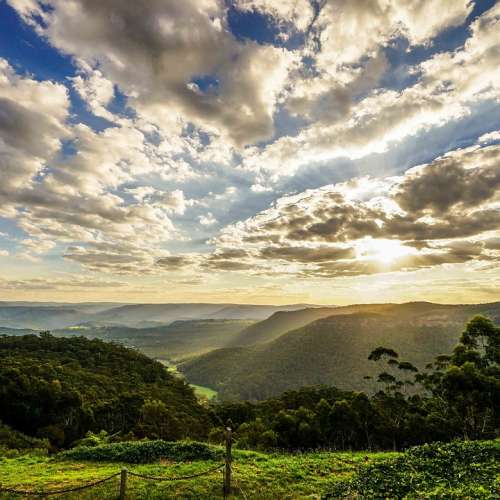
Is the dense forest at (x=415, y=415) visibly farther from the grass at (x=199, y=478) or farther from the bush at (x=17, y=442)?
the bush at (x=17, y=442)

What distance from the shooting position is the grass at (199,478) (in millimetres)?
13727

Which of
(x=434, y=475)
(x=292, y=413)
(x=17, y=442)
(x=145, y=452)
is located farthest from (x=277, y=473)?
(x=292, y=413)

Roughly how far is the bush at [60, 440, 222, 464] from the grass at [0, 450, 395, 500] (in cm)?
70

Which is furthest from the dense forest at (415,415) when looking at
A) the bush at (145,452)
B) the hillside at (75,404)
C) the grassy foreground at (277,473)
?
the grassy foreground at (277,473)

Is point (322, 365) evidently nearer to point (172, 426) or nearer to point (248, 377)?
point (248, 377)

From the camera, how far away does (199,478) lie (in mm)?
15180

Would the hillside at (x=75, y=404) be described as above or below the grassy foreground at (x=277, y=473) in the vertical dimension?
below

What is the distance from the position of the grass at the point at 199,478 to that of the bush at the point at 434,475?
1.69 metres

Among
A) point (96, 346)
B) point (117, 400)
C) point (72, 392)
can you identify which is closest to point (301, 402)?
point (117, 400)

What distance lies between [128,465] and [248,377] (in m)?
190

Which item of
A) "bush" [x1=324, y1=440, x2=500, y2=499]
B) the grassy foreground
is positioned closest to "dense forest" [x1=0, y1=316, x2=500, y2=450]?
the grassy foreground

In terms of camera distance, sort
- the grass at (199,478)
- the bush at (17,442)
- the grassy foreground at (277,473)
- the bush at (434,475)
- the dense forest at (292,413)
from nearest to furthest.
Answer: the bush at (434,475) → the grassy foreground at (277,473) → the grass at (199,478) → the bush at (17,442) → the dense forest at (292,413)

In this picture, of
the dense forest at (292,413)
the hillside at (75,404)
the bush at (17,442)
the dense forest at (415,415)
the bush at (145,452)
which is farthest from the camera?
the hillside at (75,404)

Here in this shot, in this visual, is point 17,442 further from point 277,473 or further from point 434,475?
point 434,475
